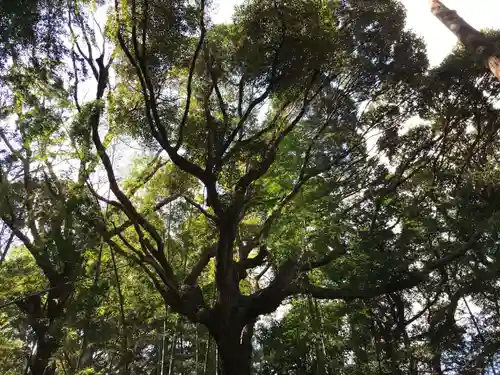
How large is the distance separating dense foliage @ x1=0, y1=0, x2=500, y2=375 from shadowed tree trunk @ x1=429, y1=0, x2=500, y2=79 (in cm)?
56

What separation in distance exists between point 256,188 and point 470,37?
346cm

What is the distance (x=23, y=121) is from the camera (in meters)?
4.45

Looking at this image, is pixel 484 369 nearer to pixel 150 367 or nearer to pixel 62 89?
pixel 62 89

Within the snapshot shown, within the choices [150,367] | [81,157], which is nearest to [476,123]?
[81,157]

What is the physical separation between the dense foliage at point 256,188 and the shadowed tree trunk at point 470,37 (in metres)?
0.56

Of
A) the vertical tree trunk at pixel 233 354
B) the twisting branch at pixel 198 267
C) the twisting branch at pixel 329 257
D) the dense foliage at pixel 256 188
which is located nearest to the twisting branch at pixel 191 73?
the dense foliage at pixel 256 188

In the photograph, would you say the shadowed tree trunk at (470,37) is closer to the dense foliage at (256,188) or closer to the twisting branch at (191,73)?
the dense foliage at (256,188)

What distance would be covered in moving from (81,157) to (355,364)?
599 centimetres

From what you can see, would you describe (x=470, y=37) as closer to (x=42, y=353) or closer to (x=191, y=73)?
(x=191, y=73)

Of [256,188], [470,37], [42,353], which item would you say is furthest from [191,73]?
[42,353]

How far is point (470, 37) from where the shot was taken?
501 centimetres

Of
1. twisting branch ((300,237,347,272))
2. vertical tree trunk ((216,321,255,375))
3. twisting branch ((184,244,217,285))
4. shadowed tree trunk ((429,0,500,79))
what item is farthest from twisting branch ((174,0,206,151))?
shadowed tree trunk ((429,0,500,79))

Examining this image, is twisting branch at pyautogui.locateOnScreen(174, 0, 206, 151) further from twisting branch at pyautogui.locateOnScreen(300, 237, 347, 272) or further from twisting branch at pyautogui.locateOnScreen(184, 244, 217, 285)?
twisting branch at pyautogui.locateOnScreen(300, 237, 347, 272)

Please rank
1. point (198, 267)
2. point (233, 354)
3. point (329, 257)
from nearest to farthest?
point (233, 354) → point (329, 257) → point (198, 267)
